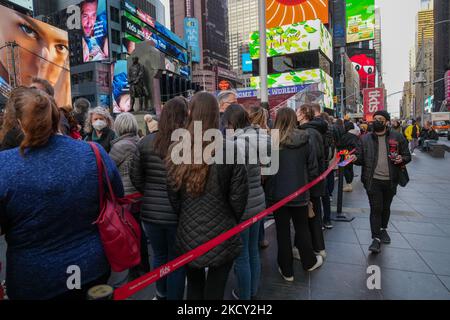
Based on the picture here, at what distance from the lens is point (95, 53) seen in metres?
61.7

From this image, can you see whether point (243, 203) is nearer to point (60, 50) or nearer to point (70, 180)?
point (70, 180)

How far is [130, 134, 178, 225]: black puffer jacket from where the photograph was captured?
2.75m

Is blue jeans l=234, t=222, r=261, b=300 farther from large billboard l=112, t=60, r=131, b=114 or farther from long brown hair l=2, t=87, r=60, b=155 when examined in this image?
large billboard l=112, t=60, r=131, b=114

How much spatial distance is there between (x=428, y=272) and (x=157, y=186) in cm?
361

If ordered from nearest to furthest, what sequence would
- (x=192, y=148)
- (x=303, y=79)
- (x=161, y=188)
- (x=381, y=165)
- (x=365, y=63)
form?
(x=192, y=148)
(x=161, y=188)
(x=381, y=165)
(x=303, y=79)
(x=365, y=63)

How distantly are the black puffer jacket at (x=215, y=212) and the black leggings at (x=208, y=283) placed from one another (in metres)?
0.09

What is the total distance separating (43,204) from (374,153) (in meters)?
4.56

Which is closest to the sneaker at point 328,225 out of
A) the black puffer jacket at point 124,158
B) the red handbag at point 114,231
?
the black puffer jacket at point 124,158

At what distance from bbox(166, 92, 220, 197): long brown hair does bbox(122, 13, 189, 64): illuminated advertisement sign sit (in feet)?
178

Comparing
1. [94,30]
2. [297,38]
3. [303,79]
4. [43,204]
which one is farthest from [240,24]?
[43,204]

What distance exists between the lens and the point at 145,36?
244ft

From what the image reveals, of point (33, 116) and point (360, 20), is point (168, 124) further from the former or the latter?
point (360, 20)

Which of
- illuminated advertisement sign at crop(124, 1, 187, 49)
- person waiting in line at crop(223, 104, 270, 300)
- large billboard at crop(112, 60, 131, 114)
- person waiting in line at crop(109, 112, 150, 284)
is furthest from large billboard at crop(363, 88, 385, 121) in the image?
illuminated advertisement sign at crop(124, 1, 187, 49)
